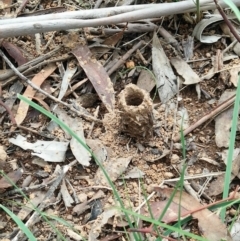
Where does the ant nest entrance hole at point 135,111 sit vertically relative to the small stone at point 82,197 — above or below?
above

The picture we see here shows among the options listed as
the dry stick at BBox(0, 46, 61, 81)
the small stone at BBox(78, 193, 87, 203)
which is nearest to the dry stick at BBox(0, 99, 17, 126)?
the dry stick at BBox(0, 46, 61, 81)

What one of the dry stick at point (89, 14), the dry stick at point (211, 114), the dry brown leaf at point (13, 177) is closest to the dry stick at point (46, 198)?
the dry brown leaf at point (13, 177)

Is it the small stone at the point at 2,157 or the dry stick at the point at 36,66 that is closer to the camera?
the small stone at the point at 2,157

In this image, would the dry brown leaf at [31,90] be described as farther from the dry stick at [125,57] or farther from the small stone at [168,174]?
the small stone at [168,174]

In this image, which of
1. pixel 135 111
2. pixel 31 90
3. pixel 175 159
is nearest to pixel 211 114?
pixel 175 159

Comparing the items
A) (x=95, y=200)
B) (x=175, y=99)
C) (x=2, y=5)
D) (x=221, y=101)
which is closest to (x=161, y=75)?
(x=175, y=99)

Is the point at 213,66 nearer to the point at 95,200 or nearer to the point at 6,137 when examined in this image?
the point at 95,200
